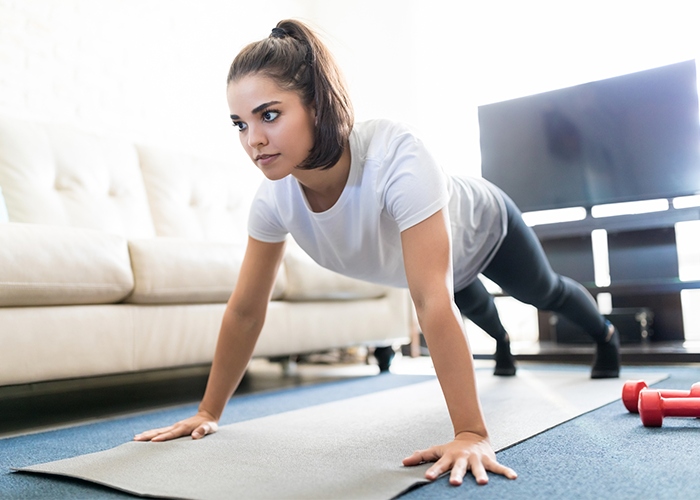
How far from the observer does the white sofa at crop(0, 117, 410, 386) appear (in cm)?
128

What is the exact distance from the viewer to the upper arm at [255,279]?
1106 mm

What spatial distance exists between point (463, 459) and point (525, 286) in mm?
831

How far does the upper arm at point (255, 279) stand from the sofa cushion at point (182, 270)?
475 millimetres

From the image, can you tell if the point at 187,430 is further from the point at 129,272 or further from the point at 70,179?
the point at 70,179

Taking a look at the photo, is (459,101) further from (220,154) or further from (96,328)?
(96,328)

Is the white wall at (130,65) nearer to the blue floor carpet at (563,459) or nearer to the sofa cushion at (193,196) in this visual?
the sofa cushion at (193,196)

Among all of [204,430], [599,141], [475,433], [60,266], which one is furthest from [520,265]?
[599,141]

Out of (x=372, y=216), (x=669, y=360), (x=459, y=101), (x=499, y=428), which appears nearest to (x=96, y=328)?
(x=372, y=216)

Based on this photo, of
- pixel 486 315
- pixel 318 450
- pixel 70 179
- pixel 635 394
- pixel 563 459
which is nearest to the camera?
pixel 563 459

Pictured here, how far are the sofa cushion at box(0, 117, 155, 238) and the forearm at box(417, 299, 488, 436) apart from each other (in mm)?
1518

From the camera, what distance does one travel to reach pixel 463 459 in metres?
0.74

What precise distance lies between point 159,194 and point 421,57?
222 cm

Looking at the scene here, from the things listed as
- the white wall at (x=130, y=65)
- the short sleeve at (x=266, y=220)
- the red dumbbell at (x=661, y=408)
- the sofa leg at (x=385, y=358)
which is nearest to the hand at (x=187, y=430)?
the short sleeve at (x=266, y=220)

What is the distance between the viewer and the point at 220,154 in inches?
132
